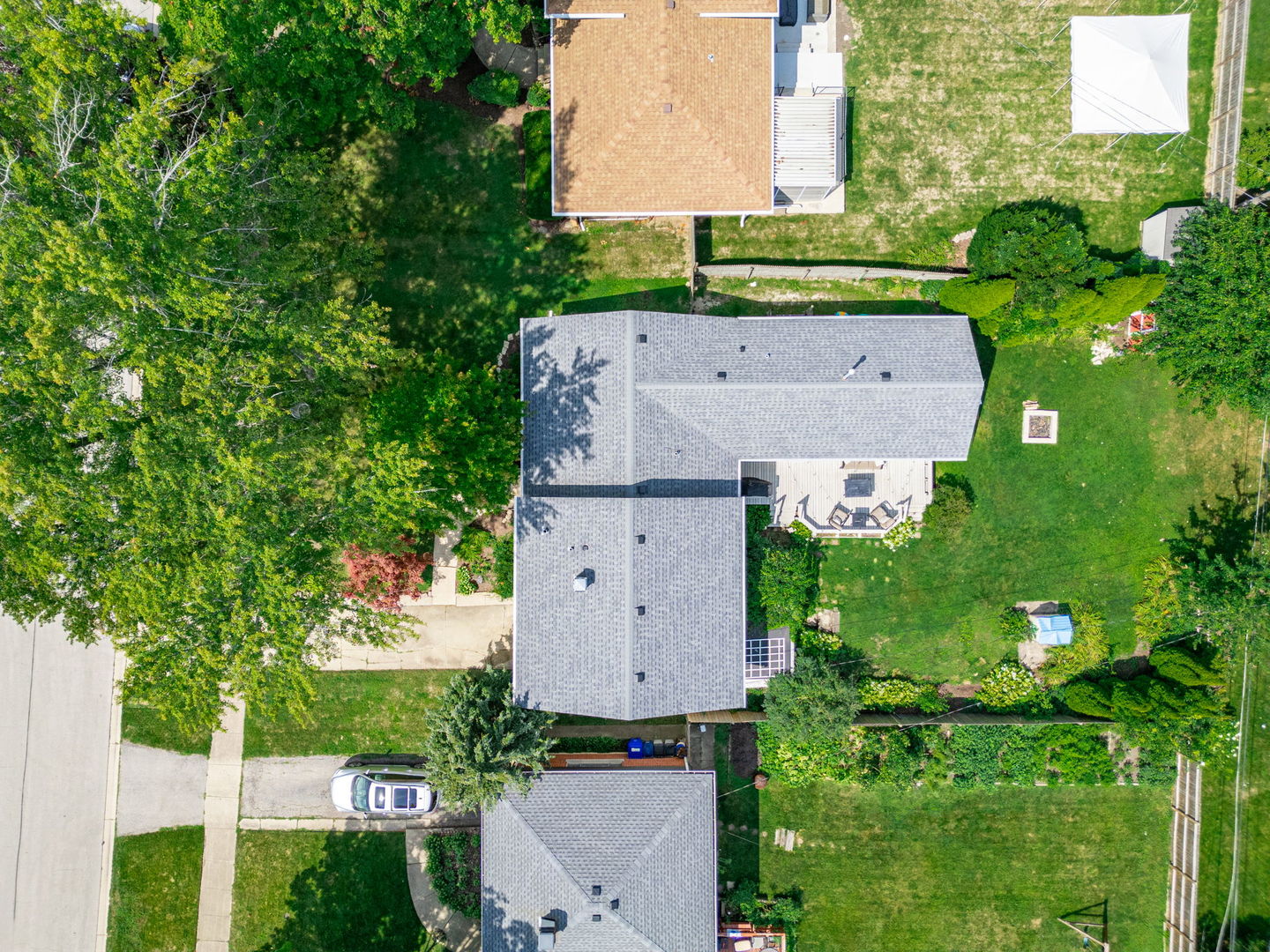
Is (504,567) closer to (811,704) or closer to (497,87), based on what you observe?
(811,704)

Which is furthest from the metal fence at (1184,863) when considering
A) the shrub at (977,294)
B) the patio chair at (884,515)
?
the shrub at (977,294)

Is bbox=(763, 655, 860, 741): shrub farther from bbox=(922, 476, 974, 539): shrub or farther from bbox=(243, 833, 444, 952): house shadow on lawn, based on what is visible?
bbox=(243, 833, 444, 952): house shadow on lawn

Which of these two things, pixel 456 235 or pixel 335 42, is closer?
pixel 335 42

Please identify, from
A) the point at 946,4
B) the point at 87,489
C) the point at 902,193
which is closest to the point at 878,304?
the point at 902,193

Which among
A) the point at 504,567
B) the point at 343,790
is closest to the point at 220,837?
the point at 343,790

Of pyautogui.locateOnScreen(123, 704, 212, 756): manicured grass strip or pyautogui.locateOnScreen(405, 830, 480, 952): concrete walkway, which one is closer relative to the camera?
pyautogui.locateOnScreen(405, 830, 480, 952): concrete walkway

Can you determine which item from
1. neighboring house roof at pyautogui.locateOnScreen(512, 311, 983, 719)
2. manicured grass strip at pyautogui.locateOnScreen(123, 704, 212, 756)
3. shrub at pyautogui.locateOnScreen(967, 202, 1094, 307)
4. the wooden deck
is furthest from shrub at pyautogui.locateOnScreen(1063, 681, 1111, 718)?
manicured grass strip at pyautogui.locateOnScreen(123, 704, 212, 756)
